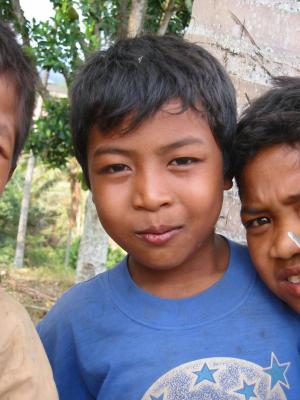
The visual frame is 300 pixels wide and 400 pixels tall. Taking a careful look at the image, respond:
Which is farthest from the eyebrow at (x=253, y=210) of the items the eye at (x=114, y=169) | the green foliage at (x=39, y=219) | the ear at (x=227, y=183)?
the green foliage at (x=39, y=219)

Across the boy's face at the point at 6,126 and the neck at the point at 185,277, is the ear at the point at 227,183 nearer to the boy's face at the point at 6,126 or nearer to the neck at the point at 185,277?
the neck at the point at 185,277

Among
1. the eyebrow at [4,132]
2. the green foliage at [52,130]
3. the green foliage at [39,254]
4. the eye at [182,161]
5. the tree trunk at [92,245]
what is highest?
the eyebrow at [4,132]

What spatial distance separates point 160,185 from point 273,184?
27 centimetres

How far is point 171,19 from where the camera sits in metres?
6.09

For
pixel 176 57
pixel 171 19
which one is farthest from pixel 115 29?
pixel 176 57

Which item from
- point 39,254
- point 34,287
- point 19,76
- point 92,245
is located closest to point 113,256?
point 39,254

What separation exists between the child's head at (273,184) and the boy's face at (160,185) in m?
0.09

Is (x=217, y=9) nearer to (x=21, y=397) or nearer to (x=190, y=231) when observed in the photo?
(x=190, y=231)

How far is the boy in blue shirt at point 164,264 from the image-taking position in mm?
1343

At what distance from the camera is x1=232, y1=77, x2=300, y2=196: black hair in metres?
1.32

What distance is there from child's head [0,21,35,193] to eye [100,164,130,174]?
0.24 metres

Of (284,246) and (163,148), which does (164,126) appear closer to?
(163,148)

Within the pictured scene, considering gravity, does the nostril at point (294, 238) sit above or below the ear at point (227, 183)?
below

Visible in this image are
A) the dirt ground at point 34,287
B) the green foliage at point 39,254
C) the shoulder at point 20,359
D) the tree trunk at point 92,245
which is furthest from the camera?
the green foliage at point 39,254
